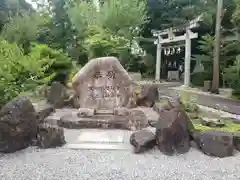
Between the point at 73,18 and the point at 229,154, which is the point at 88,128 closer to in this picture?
the point at 229,154

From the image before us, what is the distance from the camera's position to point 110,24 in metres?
16.0

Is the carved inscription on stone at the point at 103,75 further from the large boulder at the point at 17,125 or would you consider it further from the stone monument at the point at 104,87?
the large boulder at the point at 17,125

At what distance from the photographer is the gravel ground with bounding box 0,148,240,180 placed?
3.18 m

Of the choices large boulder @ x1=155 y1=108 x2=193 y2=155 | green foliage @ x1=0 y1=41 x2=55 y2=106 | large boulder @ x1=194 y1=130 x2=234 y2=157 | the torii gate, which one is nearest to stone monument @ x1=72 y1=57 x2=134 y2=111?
green foliage @ x1=0 y1=41 x2=55 y2=106

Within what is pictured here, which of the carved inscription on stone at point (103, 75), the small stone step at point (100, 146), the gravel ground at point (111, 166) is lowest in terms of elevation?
the gravel ground at point (111, 166)

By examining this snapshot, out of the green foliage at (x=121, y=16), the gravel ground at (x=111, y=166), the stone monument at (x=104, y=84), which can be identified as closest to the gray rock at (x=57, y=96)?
the stone monument at (x=104, y=84)

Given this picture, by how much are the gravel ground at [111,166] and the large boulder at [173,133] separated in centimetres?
13

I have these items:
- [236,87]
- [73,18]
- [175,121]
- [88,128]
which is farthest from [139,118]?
[73,18]

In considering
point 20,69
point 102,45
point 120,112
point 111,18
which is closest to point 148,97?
point 120,112

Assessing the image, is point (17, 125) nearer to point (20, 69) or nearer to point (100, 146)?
point (100, 146)

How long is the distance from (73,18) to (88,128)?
41.4ft

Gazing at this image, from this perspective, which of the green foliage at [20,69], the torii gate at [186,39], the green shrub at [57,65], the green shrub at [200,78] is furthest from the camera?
the green shrub at [200,78]

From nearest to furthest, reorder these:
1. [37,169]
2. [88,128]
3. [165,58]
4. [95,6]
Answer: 1. [37,169]
2. [88,128]
3. [95,6]
4. [165,58]

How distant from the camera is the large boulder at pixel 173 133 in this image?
4.05m
